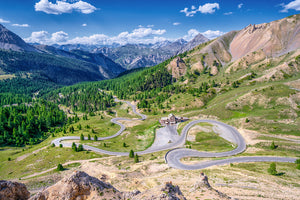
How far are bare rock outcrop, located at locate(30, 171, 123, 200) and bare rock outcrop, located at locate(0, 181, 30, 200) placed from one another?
21.3 ft

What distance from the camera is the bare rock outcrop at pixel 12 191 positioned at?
2534cm

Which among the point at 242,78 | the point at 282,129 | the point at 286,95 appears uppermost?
the point at 242,78

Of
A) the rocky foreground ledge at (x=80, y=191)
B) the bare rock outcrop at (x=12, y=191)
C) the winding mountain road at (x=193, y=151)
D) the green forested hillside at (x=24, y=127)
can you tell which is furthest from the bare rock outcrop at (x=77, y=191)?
the green forested hillside at (x=24, y=127)

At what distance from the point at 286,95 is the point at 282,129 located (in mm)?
41184

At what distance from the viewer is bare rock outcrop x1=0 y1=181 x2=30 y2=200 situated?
25341 mm

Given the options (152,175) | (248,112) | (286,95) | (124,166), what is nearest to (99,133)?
(124,166)

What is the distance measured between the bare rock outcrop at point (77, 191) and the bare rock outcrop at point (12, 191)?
21.3 ft

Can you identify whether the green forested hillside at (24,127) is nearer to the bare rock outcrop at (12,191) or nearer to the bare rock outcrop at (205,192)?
the bare rock outcrop at (12,191)

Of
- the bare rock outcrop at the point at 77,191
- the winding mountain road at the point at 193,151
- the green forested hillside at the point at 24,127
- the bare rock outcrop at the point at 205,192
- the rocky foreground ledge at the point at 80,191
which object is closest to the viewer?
the rocky foreground ledge at the point at 80,191

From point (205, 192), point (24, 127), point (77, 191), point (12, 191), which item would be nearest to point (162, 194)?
point (77, 191)

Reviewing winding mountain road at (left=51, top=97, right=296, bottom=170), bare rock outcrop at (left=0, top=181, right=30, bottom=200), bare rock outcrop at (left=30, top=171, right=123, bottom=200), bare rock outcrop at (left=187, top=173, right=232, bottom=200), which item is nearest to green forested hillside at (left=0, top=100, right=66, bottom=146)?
winding mountain road at (left=51, top=97, right=296, bottom=170)

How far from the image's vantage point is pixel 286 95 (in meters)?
114

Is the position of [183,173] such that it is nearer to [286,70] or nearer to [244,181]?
[244,181]

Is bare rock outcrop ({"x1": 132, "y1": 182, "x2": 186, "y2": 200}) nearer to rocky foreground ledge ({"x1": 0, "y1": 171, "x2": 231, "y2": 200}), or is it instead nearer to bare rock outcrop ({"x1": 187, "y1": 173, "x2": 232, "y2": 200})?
rocky foreground ledge ({"x1": 0, "y1": 171, "x2": 231, "y2": 200})
